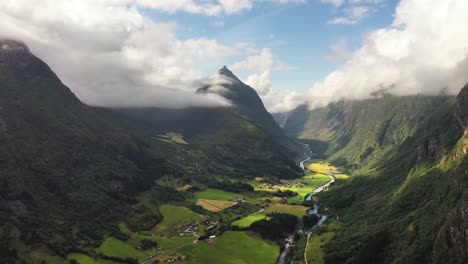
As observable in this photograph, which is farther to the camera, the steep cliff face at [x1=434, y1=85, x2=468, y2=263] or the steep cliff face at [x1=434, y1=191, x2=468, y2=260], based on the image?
the steep cliff face at [x1=434, y1=191, x2=468, y2=260]

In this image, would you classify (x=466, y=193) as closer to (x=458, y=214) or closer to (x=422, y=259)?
(x=458, y=214)

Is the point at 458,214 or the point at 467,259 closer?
the point at 467,259

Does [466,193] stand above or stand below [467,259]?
above

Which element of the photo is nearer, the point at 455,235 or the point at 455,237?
the point at 455,237

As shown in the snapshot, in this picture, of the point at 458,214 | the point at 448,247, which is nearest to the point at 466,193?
the point at 458,214

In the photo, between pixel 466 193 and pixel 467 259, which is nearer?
pixel 467 259

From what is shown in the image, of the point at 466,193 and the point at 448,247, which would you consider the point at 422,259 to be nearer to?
the point at 448,247

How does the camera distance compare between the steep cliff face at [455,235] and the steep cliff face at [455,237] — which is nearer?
the steep cliff face at [455,237]

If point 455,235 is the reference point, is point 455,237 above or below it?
below
